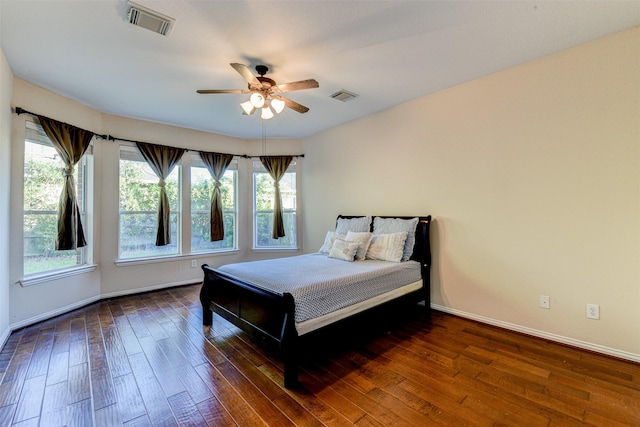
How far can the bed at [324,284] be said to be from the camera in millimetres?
2199

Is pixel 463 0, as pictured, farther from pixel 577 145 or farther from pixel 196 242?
pixel 196 242

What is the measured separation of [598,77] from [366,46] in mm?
2044

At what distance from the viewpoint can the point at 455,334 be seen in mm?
2885

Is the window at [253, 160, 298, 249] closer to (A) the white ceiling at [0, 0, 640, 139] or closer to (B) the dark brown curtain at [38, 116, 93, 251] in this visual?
(A) the white ceiling at [0, 0, 640, 139]

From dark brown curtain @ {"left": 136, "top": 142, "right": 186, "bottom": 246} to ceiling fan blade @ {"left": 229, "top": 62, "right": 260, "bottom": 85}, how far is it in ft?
8.86

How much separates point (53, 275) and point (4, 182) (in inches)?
48.4

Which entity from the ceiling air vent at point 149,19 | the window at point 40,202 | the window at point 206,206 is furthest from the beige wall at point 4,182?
the window at point 206,206

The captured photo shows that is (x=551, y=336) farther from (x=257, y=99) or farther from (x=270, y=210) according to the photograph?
(x=270, y=210)

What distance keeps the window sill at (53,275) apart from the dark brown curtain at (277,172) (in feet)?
9.09

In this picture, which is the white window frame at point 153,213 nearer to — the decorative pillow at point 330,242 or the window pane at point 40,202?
the window pane at point 40,202

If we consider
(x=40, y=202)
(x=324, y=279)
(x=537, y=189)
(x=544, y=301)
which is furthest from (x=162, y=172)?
(x=544, y=301)

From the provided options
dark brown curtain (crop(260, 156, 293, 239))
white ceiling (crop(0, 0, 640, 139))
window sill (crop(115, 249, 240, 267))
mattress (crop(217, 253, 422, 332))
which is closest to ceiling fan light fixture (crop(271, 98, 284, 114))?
white ceiling (crop(0, 0, 640, 139))

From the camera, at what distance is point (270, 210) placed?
5523 mm

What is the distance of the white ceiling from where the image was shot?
205 cm
